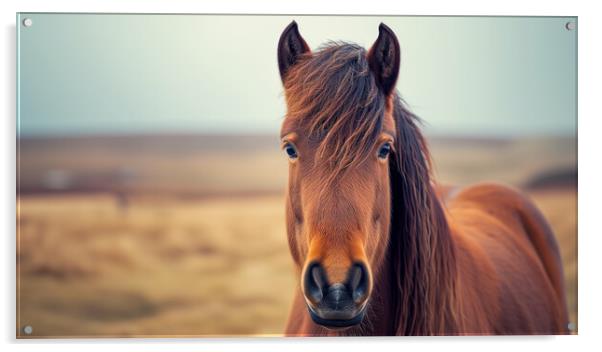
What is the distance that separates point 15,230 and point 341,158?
1415 millimetres

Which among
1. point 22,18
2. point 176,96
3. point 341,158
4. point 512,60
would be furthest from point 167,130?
point 512,60

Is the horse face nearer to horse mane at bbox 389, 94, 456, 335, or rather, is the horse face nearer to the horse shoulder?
horse mane at bbox 389, 94, 456, 335

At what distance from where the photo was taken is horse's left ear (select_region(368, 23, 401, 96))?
76.8 inches

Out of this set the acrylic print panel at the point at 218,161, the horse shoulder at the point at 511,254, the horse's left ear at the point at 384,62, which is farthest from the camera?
the acrylic print panel at the point at 218,161

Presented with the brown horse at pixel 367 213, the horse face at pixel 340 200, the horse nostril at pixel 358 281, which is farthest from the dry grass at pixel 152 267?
the horse nostril at pixel 358 281

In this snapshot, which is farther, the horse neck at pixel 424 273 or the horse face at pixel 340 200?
the horse neck at pixel 424 273

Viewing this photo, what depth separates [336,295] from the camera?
1705 millimetres

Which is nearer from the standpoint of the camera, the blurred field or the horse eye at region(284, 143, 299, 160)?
the horse eye at region(284, 143, 299, 160)

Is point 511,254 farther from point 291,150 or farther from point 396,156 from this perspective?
point 291,150

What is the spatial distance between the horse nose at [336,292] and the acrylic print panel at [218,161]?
2.23ft

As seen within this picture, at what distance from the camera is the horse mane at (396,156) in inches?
72.9

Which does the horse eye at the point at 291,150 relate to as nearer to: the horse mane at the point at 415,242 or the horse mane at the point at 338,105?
the horse mane at the point at 338,105

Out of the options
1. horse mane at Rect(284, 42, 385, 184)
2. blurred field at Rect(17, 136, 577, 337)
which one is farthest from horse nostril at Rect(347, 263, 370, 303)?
blurred field at Rect(17, 136, 577, 337)

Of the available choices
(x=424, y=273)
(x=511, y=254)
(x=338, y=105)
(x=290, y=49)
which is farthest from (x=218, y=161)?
(x=511, y=254)
